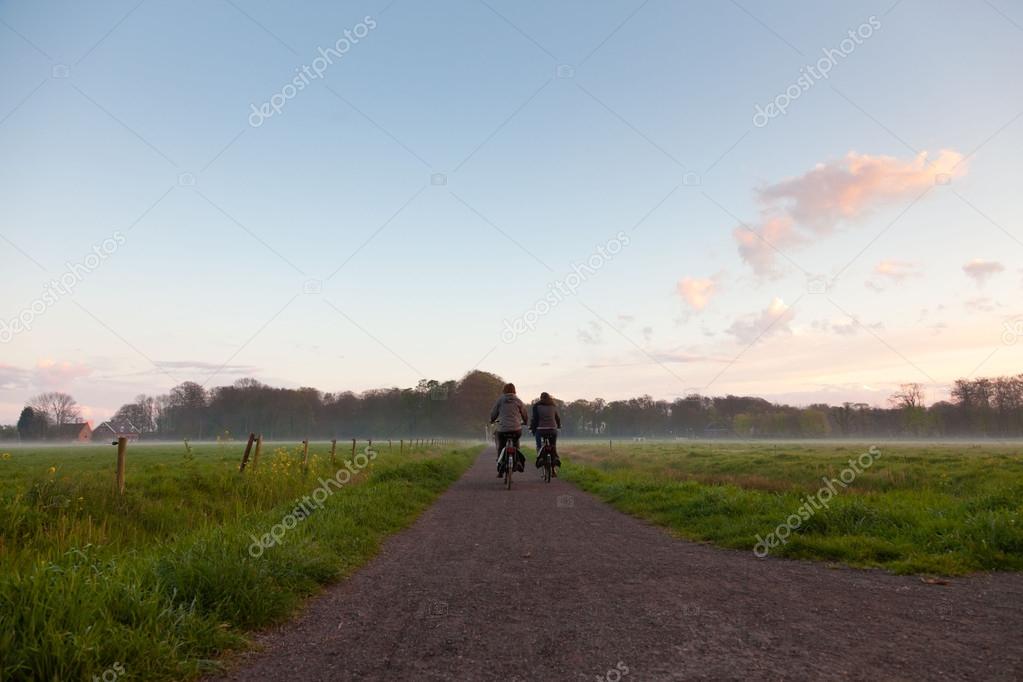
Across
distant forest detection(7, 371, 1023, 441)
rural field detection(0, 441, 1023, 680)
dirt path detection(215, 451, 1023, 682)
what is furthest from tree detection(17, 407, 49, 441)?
dirt path detection(215, 451, 1023, 682)

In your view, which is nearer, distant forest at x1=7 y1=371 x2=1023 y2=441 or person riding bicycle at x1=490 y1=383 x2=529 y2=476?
person riding bicycle at x1=490 y1=383 x2=529 y2=476

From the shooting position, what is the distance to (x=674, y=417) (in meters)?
172

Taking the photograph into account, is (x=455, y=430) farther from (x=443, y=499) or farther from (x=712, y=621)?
(x=712, y=621)

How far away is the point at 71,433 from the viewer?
135125 mm

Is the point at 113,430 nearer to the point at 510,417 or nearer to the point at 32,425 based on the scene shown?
the point at 32,425

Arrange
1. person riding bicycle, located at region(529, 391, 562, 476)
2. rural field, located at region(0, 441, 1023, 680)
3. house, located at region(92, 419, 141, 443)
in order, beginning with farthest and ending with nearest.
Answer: house, located at region(92, 419, 141, 443), person riding bicycle, located at region(529, 391, 562, 476), rural field, located at region(0, 441, 1023, 680)

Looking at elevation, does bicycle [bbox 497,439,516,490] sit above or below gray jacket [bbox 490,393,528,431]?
below

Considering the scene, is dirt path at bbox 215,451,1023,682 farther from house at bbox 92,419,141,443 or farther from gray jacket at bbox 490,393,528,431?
house at bbox 92,419,141,443

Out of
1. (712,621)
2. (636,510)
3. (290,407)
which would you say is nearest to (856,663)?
(712,621)

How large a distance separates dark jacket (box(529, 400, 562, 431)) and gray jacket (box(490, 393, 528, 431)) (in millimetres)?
1650

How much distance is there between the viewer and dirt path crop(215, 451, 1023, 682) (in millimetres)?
3678

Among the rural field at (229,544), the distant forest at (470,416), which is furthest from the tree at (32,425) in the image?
the rural field at (229,544)

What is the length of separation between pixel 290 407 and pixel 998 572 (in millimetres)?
141464

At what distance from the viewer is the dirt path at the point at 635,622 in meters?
3.68
